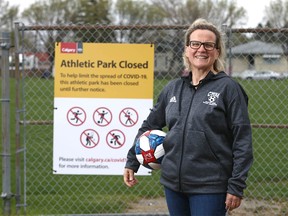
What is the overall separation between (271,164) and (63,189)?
3.30m

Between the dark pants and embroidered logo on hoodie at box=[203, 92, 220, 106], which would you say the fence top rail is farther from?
the dark pants

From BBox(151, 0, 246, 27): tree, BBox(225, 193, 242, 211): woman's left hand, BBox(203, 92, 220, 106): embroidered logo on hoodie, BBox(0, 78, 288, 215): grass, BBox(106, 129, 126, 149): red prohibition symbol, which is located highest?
BBox(151, 0, 246, 27): tree

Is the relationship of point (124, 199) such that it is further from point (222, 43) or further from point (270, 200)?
point (222, 43)

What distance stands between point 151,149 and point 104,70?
207 cm

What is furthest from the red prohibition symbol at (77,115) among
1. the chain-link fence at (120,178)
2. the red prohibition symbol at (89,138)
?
the chain-link fence at (120,178)

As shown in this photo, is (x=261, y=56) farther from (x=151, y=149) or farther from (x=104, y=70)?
(x=151, y=149)

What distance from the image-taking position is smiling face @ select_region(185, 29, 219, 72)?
4.01 meters

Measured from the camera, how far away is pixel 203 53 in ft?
13.1

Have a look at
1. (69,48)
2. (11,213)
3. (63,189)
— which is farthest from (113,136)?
(63,189)

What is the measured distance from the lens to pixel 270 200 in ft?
23.7

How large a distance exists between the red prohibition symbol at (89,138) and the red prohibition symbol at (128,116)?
303 millimetres

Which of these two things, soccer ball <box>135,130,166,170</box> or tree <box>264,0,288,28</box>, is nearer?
soccer ball <box>135,130,166,170</box>

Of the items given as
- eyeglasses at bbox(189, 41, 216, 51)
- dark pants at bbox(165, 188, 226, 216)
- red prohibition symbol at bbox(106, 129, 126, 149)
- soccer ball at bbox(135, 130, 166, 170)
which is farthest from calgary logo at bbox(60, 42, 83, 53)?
dark pants at bbox(165, 188, 226, 216)

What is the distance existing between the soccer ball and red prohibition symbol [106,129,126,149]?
1.84 meters
